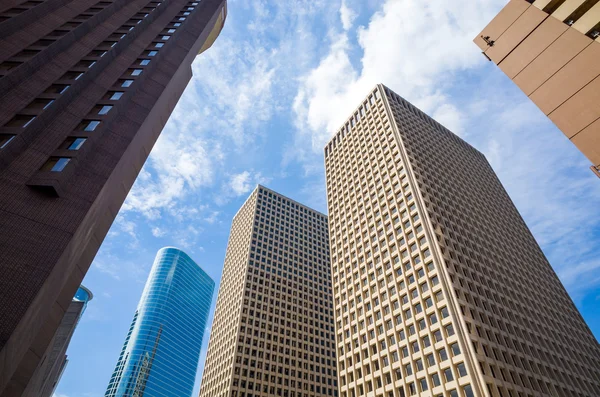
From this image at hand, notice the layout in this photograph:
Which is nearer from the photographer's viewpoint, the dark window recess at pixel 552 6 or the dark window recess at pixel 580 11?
the dark window recess at pixel 580 11

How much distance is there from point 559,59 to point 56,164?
106ft

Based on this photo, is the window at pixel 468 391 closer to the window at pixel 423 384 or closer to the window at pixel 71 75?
the window at pixel 423 384

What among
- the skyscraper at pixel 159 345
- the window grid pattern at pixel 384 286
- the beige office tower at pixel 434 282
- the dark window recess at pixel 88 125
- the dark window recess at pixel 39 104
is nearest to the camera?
the dark window recess at pixel 39 104

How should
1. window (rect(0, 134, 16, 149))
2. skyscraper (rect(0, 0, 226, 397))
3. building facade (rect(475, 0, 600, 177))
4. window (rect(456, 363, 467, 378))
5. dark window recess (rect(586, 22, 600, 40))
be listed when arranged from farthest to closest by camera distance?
1. window (rect(456, 363, 467, 378))
2. window (rect(0, 134, 16, 149))
3. skyscraper (rect(0, 0, 226, 397))
4. building facade (rect(475, 0, 600, 177))
5. dark window recess (rect(586, 22, 600, 40))

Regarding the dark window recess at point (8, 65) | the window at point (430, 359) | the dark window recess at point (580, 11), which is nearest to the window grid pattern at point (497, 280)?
the window at point (430, 359)

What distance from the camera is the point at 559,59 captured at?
15.6 m

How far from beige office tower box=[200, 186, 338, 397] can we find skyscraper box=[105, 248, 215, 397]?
3151 inches

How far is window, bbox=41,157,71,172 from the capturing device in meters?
25.5

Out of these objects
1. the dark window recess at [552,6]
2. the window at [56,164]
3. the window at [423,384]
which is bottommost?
the window at [423,384]

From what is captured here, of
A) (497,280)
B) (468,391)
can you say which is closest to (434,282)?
(468,391)

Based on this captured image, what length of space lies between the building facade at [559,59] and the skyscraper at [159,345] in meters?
186

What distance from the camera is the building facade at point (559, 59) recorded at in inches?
561

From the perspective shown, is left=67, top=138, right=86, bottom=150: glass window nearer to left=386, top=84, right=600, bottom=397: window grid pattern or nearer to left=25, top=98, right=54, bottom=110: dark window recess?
left=25, top=98, right=54, bottom=110: dark window recess

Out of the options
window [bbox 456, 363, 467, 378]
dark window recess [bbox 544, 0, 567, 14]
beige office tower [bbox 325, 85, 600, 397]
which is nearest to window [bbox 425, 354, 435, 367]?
beige office tower [bbox 325, 85, 600, 397]
